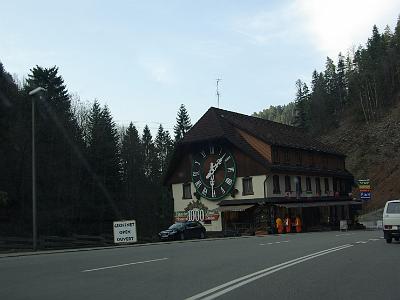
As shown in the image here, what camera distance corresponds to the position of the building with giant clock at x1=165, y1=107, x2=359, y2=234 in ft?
157

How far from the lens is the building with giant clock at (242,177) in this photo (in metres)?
48.0

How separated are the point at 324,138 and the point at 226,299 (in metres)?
99.8

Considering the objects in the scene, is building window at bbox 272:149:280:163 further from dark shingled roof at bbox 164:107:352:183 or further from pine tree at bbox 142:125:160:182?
pine tree at bbox 142:125:160:182

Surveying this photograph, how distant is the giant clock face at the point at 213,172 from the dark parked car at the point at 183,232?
32.7 ft

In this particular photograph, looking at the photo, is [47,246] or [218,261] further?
[47,246]

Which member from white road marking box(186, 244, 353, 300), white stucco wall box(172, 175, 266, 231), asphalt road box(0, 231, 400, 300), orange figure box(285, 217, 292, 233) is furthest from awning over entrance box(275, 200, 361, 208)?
white road marking box(186, 244, 353, 300)

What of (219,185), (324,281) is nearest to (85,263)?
(324,281)

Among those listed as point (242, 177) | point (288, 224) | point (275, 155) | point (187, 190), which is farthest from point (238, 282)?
point (187, 190)

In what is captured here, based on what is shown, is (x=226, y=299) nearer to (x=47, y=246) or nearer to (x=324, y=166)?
(x=47, y=246)

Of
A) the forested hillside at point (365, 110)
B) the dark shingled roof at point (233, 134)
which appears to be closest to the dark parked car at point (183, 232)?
the dark shingled roof at point (233, 134)

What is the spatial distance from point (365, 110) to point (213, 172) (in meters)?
63.5

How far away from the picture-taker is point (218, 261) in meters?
16.2

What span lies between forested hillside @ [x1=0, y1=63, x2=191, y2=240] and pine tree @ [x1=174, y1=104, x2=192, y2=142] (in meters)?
26.1

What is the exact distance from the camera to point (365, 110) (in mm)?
105188
